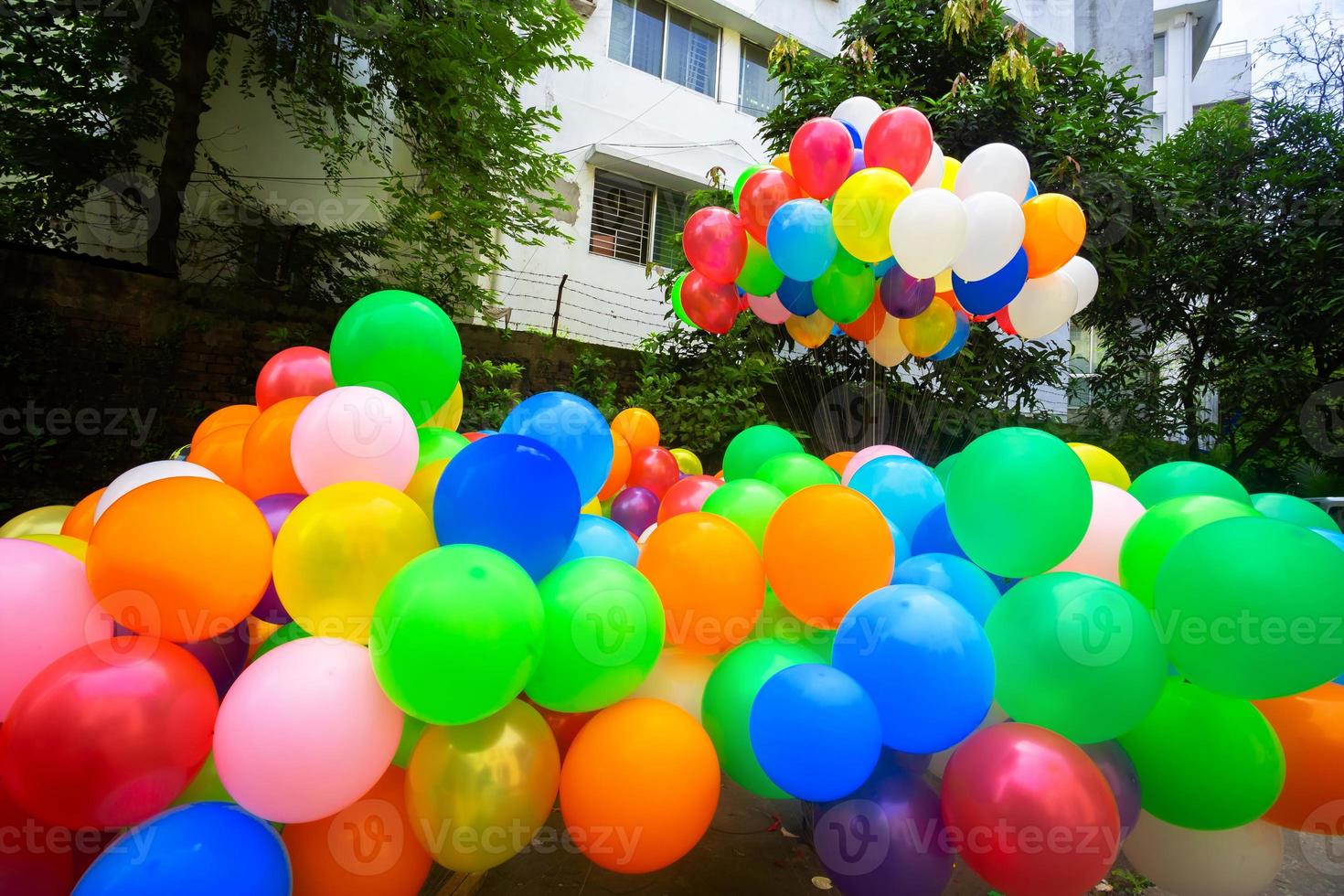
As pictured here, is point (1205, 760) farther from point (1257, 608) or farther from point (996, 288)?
point (996, 288)

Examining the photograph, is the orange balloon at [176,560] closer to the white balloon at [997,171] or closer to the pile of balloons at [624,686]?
the pile of balloons at [624,686]

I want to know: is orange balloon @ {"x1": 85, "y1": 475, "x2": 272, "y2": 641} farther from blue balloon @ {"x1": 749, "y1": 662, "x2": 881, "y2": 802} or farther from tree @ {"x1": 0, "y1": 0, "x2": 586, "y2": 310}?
tree @ {"x1": 0, "y1": 0, "x2": 586, "y2": 310}

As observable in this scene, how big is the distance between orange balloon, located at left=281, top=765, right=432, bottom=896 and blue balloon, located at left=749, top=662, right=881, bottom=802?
81cm

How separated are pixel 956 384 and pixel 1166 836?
5105mm

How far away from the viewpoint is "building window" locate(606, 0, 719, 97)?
7.66 meters

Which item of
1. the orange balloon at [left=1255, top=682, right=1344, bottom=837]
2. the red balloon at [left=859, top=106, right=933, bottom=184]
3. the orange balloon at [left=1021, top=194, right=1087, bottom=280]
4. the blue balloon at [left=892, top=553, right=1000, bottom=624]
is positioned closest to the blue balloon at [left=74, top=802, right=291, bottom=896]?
the blue balloon at [left=892, top=553, right=1000, bottom=624]

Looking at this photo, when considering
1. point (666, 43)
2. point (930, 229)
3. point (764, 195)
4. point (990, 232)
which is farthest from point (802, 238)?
A: point (666, 43)

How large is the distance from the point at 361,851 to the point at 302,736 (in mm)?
343

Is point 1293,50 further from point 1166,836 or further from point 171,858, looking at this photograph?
→ point 171,858

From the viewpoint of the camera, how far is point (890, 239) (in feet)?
10.5

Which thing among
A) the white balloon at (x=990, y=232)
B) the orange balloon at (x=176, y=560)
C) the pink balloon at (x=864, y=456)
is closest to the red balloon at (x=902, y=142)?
the white balloon at (x=990, y=232)

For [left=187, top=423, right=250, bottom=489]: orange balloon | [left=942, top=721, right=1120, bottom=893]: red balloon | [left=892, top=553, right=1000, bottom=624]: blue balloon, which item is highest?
[left=187, top=423, right=250, bottom=489]: orange balloon

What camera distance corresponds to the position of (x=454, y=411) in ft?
8.16

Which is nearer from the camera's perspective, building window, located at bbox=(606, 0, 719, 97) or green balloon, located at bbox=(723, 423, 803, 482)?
green balloon, located at bbox=(723, 423, 803, 482)
